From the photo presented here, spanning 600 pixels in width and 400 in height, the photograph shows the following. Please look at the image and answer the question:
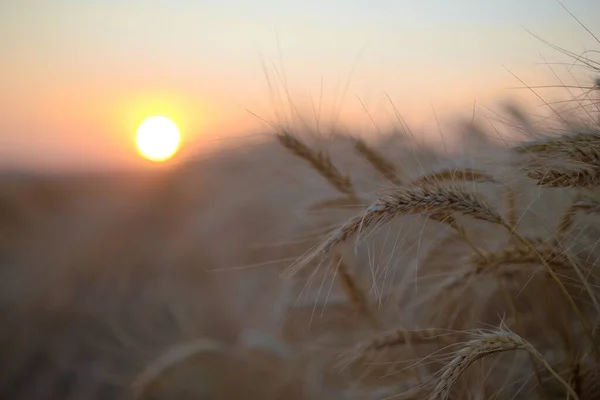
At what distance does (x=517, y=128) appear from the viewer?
1.06m

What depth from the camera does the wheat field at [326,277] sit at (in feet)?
3.06

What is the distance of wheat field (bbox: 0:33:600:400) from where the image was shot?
0.93m

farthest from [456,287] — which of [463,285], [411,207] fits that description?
[411,207]

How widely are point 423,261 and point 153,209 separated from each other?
5.76 feet

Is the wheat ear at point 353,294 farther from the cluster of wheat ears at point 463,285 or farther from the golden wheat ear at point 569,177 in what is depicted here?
the golden wheat ear at point 569,177

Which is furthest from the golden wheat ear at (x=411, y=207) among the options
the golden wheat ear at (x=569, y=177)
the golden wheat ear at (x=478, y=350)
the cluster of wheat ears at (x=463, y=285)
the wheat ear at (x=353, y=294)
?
the wheat ear at (x=353, y=294)

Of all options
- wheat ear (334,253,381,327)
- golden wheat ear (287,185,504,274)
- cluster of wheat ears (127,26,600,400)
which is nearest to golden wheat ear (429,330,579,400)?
cluster of wheat ears (127,26,600,400)

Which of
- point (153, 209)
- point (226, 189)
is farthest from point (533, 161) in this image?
point (153, 209)

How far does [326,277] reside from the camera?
137 cm

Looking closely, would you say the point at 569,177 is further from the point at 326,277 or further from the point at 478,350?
the point at 326,277

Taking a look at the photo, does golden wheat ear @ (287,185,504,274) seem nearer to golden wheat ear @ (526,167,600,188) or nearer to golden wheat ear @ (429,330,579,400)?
golden wheat ear @ (526,167,600,188)

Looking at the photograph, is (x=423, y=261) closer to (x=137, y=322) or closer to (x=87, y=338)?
(x=137, y=322)

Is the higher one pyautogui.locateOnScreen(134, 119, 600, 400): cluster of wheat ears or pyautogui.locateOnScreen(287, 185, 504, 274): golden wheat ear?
pyautogui.locateOnScreen(287, 185, 504, 274): golden wheat ear

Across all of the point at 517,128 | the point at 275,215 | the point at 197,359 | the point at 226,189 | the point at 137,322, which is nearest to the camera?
the point at 517,128
